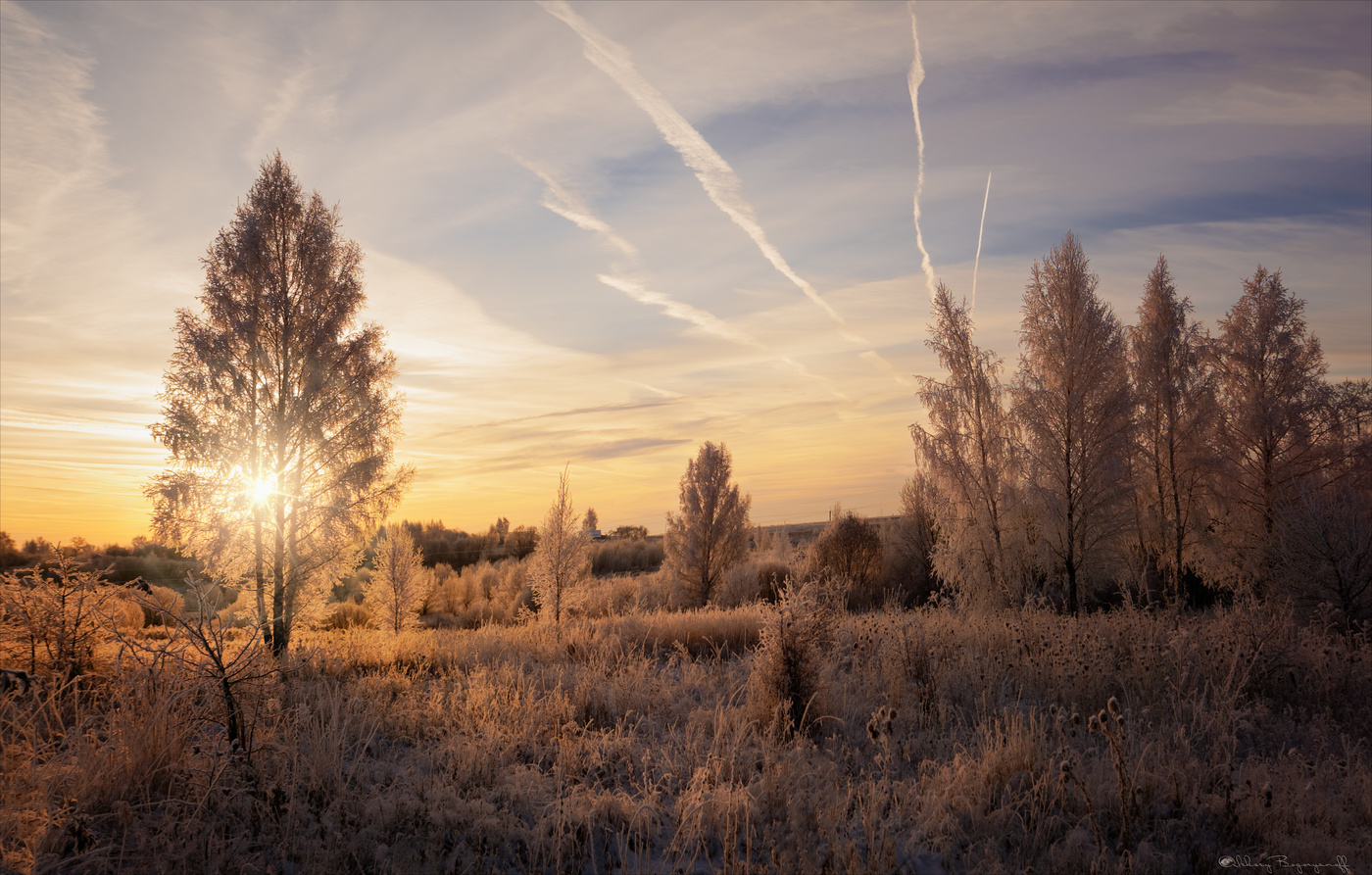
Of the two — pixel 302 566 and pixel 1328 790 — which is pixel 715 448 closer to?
pixel 302 566

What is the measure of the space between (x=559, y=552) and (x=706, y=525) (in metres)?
7.13

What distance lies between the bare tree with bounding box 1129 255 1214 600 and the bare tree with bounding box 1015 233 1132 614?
5.70 m

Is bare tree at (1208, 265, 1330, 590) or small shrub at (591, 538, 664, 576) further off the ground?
bare tree at (1208, 265, 1330, 590)

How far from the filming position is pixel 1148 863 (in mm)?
3564

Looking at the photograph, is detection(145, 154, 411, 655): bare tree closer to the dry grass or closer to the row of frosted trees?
the dry grass

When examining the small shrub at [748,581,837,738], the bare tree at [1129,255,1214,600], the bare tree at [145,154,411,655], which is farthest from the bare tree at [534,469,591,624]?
the bare tree at [1129,255,1214,600]

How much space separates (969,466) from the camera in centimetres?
1883

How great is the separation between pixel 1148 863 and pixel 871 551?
19.7 metres

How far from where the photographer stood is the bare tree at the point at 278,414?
1148cm

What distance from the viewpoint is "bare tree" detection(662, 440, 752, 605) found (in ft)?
73.5

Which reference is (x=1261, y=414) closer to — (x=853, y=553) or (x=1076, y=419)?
(x=1076, y=419)

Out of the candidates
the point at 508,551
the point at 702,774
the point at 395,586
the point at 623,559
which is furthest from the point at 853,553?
the point at 508,551

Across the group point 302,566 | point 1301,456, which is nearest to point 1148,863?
point 302,566

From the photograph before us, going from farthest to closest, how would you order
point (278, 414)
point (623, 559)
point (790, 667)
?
1. point (623, 559)
2. point (278, 414)
3. point (790, 667)
